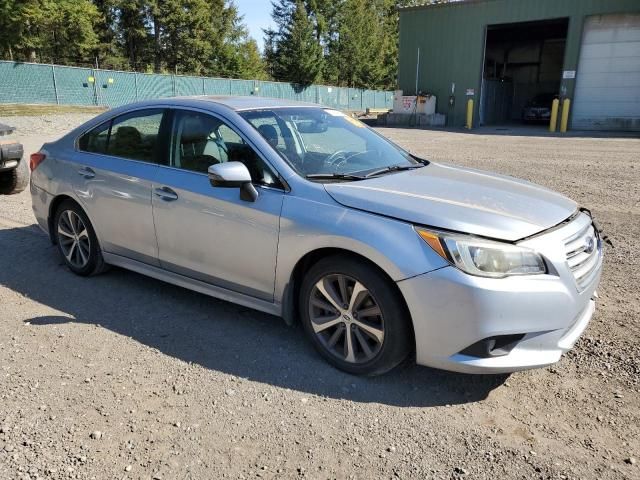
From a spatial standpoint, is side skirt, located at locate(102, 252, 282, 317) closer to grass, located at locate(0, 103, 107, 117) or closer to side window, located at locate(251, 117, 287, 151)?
side window, located at locate(251, 117, 287, 151)

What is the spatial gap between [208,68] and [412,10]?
3049cm

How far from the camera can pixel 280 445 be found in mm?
2662

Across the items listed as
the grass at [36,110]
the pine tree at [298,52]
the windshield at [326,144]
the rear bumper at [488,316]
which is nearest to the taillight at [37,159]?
the windshield at [326,144]

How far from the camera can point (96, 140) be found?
4688 millimetres

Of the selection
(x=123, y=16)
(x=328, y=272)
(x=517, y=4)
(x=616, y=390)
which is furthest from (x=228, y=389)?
(x=123, y=16)

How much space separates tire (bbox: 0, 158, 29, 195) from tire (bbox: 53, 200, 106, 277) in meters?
4.05

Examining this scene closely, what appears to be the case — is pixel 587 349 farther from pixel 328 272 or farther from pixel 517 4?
pixel 517 4

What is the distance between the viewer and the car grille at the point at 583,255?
2949mm

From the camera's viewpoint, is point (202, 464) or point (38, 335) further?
point (38, 335)

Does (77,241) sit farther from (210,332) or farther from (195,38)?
(195,38)

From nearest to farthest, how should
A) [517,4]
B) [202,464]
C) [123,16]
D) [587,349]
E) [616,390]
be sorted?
[202,464] → [616,390] → [587,349] → [517,4] → [123,16]

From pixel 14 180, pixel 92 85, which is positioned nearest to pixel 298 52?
pixel 92 85

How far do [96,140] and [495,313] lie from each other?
12.3 ft

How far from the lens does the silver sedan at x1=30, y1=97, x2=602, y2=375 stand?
278 cm
